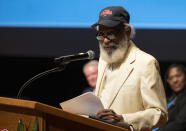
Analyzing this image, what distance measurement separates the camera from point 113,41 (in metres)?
2.23

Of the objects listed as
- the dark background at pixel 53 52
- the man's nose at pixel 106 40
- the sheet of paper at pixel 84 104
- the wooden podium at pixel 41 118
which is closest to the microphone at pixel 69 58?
the sheet of paper at pixel 84 104

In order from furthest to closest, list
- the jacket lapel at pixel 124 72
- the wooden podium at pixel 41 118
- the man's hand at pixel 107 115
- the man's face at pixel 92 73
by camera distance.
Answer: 1. the man's face at pixel 92 73
2. the jacket lapel at pixel 124 72
3. the man's hand at pixel 107 115
4. the wooden podium at pixel 41 118

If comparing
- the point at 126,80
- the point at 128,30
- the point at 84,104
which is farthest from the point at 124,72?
the point at 84,104

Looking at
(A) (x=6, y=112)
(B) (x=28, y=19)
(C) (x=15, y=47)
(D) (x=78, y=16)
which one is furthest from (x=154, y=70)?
(C) (x=15, y=47)

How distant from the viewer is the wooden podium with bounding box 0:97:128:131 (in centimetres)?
A: 147

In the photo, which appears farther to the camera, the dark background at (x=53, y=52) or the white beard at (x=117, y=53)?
the dark background at (x=53, y=52)

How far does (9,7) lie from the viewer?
3.79 meters

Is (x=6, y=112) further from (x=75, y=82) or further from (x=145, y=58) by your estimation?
(x=75, y=82)

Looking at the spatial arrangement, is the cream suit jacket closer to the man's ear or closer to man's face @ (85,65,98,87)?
the man's ear

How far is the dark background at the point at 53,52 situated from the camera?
3.70 m

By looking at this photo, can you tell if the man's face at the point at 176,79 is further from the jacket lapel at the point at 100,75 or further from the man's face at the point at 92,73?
the jacket lapel at the point at 100,75

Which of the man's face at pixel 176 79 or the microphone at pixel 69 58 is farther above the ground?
the microphone at pixel 69 58

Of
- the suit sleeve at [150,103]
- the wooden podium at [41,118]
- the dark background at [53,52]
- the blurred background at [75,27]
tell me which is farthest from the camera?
the dark background at [53,52]

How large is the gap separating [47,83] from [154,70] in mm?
2895
